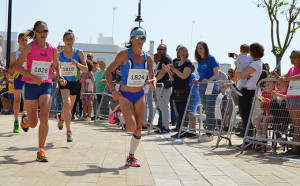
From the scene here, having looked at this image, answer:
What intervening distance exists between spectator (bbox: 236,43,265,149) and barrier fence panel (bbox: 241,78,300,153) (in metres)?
0.38

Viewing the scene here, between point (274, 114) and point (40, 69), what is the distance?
4158 mm

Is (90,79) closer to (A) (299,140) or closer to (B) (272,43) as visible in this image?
(A) (299,140)

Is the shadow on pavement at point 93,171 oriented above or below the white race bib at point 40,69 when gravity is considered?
below

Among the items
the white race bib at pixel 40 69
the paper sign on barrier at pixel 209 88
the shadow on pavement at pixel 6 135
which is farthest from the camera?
the paper sign on barrier at pixel 209 88

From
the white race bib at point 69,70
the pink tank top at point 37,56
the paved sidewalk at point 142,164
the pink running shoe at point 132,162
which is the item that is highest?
the pink tank top at point 37,56

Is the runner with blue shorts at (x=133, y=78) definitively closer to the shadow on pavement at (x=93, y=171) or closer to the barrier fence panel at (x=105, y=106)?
the shadow on pavement at (x=93, y=171)

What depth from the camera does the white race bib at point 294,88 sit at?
284 inches

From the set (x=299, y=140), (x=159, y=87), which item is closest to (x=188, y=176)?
(x=299, y=140)

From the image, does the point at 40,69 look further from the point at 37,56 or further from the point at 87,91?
the point at 87,91

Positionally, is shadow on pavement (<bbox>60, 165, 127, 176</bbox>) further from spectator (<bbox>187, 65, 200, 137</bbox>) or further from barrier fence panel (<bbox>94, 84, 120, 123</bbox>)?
barrier fence panel (<bbox>94, 84, 120, 123</bbox>)

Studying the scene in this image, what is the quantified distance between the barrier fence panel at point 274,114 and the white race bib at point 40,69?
3718 mm

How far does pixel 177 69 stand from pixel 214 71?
36.7 inches

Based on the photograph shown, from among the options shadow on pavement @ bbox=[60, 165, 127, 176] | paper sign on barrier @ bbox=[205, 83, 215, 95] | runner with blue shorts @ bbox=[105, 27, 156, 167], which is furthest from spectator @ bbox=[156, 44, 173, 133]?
shadow on pavement @ bbox=[60, 165, 127, 176]

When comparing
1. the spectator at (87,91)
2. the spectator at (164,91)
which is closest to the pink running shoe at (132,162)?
the spectator at (164,91)
